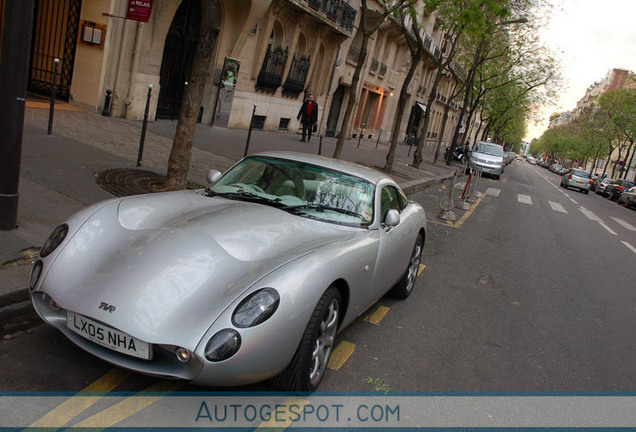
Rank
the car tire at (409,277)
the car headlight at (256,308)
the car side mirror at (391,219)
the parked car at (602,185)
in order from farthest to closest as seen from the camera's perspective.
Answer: the parked car at (602,185) → the car tire at (409,277) → the car side mirror at (391,219) → the car headlight at (256,308)

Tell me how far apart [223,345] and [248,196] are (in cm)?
185

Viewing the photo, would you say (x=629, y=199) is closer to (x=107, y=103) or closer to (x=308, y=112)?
(x=308, y=112)

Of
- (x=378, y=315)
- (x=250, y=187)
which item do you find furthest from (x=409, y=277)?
(x=250, y=187)

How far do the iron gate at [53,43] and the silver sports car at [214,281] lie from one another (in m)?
12.2

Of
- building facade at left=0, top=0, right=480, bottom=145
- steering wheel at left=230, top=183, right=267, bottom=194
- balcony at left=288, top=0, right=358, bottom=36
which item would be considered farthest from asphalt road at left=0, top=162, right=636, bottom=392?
balcony at left=288, top=0, right=358, bottom=36

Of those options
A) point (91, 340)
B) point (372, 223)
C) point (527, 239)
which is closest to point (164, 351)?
point (91, 340)

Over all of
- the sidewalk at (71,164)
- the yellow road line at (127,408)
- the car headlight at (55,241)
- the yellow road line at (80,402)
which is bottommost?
the yellow road line at (80,402)

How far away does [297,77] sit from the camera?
2408 centimetres

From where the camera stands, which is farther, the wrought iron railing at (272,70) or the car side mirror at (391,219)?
the wrought iron railing at (272,70)

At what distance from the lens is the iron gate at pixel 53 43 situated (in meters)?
14.2

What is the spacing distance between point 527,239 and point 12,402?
10.1m

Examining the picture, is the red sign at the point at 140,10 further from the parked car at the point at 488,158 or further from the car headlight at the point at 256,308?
the parked car at the point at 488,158

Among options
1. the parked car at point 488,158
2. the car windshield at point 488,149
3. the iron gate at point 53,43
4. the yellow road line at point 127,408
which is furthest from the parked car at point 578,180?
the yellow road line at point 127,408

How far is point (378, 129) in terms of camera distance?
125 feet
